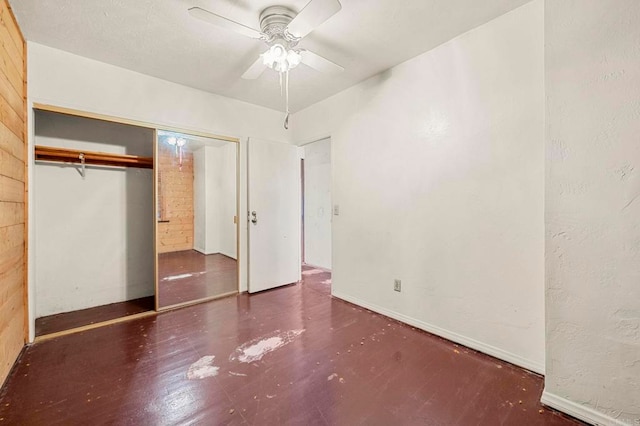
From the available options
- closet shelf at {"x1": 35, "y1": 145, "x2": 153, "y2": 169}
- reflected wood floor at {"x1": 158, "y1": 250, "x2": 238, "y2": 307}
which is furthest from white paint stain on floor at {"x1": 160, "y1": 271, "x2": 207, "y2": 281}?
closet shelf at {"x1": 35, "y1": 145, "x2": 153, "y2": 169}

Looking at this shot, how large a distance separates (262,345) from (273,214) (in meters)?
1.83

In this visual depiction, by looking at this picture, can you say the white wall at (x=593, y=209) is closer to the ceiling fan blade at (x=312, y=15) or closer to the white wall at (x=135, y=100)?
the ceiling fan blade at (x=312, y=15)

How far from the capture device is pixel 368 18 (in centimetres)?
189

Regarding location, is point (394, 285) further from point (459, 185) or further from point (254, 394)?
point (254, 394)

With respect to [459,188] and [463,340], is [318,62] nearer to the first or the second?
[459,188]

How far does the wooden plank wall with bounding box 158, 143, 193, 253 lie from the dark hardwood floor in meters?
1.94

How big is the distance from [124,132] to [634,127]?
14.2ft

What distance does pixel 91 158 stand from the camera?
2.84m

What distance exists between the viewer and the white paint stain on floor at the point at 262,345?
6.51 ft

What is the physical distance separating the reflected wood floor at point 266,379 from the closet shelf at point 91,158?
1.76 meters

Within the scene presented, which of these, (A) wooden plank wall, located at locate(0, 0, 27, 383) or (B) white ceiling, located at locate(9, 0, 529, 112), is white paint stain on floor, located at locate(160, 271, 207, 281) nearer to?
(A) wooden plank wall, located at locate(0, 0, 27, 383)

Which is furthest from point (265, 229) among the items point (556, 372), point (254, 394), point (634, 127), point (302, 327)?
point (634, 127)

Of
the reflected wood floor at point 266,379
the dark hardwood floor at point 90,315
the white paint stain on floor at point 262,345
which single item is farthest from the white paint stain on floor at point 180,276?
the white paint stain on floor at point 262,345

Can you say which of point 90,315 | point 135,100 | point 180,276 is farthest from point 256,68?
point 180,276
